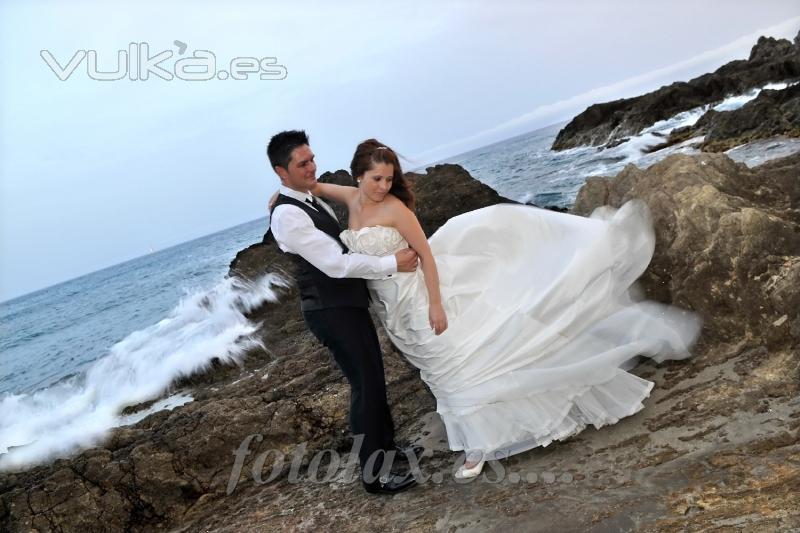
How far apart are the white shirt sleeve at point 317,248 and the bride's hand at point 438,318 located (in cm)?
40

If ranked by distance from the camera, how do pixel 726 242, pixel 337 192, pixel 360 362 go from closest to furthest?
pixel 360 362 → pixel 726 242 → pixel 337 192

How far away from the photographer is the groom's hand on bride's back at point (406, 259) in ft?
11.0

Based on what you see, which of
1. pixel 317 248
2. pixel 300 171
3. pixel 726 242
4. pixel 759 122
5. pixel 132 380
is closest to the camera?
pixel 317 248

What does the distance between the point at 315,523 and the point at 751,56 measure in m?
48.6

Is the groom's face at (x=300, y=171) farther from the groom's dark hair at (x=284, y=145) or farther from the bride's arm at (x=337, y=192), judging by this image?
the bride's arm at (x=337, y=192)

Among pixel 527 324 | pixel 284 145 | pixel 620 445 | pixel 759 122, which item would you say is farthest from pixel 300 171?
pixel 759 122

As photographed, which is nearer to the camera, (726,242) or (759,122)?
(726,242)

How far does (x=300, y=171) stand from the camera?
3.34 metres

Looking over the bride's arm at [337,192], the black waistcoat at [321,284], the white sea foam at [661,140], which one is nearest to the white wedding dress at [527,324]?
the black waistcoat at [321,284]

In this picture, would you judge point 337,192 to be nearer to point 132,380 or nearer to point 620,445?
point 620,445

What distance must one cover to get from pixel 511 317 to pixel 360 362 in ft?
3.25

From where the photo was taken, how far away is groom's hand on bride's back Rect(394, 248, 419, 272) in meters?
3.36

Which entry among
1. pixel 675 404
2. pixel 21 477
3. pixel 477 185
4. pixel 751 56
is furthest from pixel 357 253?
pixel 751 56

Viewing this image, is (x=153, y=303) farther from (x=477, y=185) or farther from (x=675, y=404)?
(x=675, y=404)
